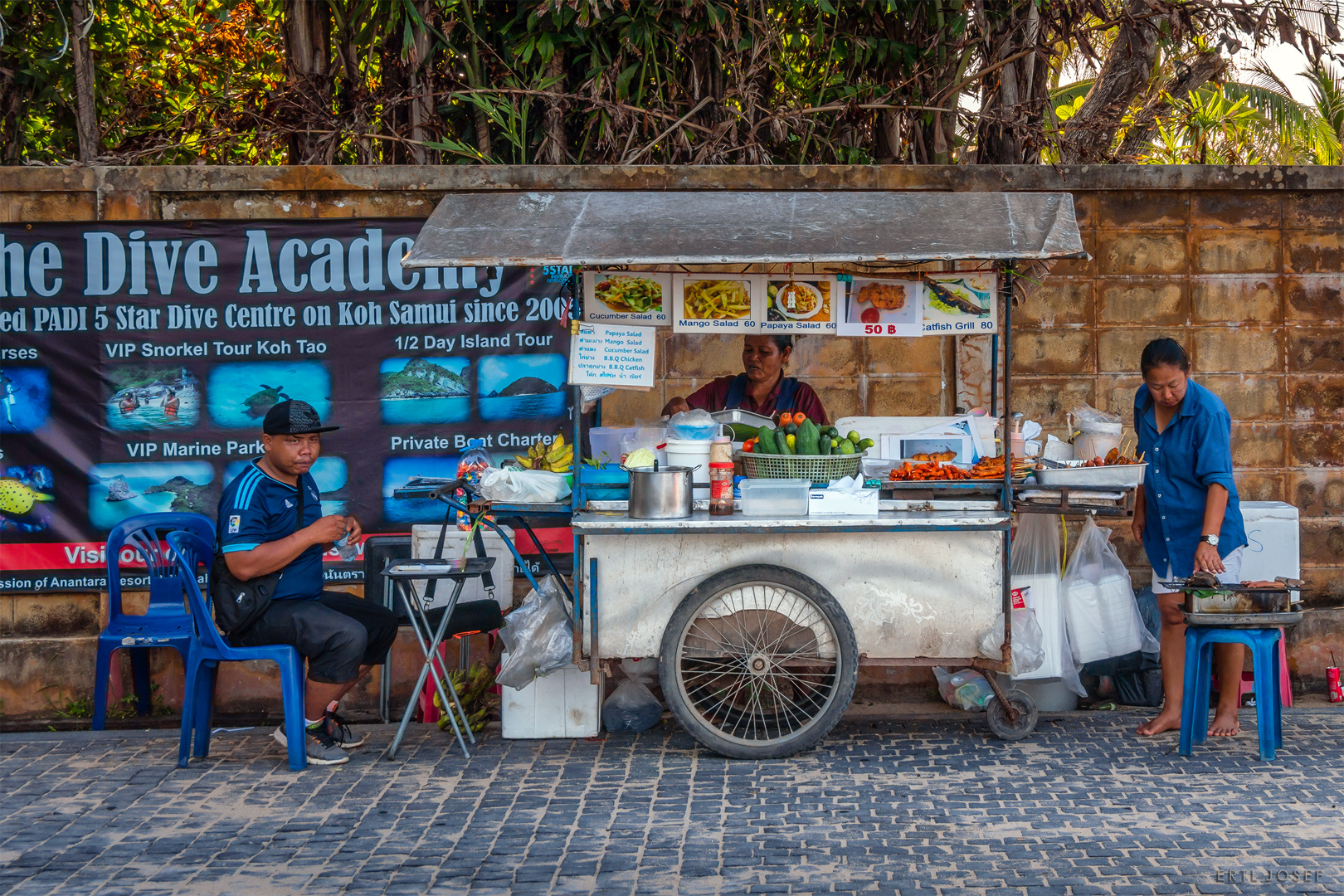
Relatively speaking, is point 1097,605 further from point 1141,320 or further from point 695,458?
point 695,458

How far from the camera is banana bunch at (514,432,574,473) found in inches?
218

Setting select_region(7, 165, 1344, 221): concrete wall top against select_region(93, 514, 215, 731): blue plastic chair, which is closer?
select_region(93, 514, 215, 731): blue plastic chair

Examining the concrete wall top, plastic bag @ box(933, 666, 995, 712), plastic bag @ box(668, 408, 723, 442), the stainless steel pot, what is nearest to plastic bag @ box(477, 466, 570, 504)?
the stainless steel pot

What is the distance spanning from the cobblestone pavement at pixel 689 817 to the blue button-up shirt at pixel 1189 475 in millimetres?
884

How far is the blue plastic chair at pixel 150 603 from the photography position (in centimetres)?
550

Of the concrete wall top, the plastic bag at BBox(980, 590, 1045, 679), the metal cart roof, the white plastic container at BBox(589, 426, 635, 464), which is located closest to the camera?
the metal cart roof

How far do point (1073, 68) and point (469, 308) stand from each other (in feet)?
14.9

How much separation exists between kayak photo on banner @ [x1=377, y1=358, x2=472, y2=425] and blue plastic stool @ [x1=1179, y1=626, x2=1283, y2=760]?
3.69 m

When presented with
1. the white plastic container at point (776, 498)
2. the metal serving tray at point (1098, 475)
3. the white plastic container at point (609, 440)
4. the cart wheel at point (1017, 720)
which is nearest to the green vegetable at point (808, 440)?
the white plastic container at point (776, 498)

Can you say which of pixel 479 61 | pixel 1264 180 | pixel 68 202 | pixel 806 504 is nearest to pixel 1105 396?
pixel 1264 180

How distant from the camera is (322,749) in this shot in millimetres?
5027

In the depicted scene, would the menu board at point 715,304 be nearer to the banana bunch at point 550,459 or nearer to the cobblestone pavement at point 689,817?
the banana bunch at point 550,459

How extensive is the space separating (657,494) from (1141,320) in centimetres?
306

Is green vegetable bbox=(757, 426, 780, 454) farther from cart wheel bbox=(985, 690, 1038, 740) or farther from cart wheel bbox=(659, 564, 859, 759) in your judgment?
cart wheel bbox=(985, 690, 1038, 740)
